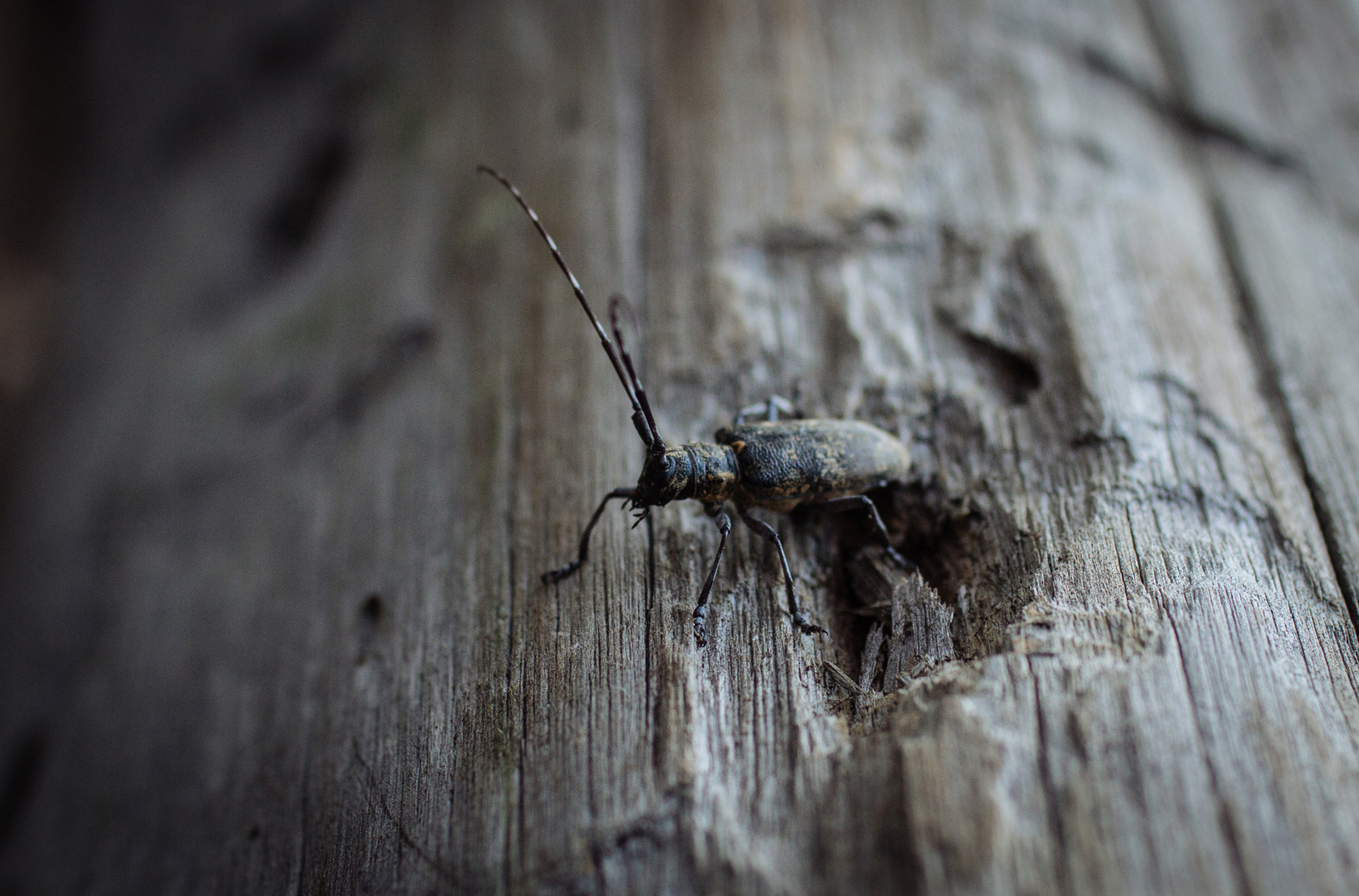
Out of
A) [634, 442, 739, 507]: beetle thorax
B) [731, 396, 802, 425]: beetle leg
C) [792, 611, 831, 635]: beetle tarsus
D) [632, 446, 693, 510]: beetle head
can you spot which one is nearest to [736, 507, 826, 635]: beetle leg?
[792, 611, 831, 635]: beetle tarsus

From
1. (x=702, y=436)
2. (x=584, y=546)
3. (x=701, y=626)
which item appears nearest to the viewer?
(x=701, y=626)

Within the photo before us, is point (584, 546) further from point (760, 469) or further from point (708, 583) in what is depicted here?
point (760, 469)

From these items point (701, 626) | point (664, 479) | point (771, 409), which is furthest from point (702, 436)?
point (701, 626)

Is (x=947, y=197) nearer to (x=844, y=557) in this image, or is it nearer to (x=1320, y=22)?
(x=844, y=557)

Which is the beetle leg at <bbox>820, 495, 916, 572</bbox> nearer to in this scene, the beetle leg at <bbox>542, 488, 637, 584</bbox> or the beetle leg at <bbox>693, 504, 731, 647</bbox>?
the beetle leg at <bbox>693, 504, 731, 647</bbox>

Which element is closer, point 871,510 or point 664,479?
point 664,479

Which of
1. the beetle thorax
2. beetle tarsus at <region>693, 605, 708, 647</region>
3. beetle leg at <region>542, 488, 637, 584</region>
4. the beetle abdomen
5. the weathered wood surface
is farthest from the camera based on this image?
the beetle abdomen

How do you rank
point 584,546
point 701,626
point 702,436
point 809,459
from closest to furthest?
point 701,626 → point 584,546 → point 809,459 → point 702,436
